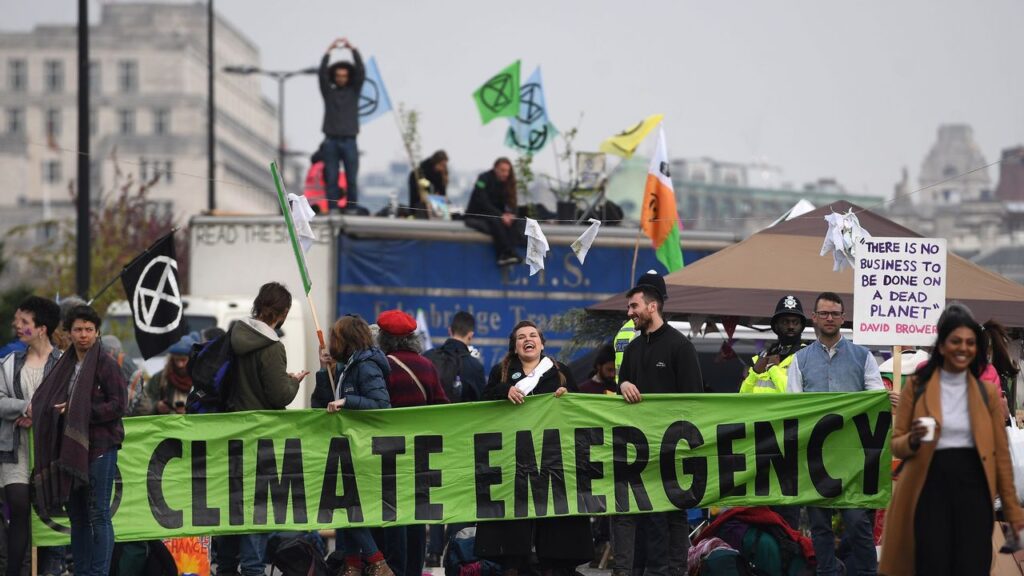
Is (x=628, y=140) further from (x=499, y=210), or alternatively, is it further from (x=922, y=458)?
(x=922, y=458)

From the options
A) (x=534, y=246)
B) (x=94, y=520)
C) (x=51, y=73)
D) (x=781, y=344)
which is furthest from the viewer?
(x=51, y=73)

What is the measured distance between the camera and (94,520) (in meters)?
12.3

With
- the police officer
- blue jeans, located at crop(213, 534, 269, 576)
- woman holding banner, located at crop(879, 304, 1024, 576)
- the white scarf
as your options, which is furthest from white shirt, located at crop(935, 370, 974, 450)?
blue jeans, located at crop(213, 534, 269, 576)

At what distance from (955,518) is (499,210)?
446 inches

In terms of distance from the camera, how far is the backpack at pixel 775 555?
42.1 feet

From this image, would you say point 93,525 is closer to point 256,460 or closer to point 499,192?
point 256,460

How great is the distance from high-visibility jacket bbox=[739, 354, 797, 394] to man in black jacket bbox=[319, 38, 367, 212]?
375 inches

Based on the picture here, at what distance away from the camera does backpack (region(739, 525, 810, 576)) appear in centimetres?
1284

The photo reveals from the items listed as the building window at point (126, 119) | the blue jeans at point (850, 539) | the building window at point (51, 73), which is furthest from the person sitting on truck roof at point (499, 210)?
the building window at point (51, 73)

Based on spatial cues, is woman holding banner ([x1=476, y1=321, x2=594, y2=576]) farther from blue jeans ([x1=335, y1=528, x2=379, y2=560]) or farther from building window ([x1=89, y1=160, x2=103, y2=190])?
building window ([x1=89, y1=160, x2=103, y2=190])

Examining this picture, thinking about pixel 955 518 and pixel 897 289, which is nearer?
pixel 955 518

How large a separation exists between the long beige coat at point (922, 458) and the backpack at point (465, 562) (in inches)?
127

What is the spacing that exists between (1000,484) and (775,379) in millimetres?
3351

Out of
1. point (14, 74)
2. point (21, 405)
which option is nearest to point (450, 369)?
point (21, 405)
